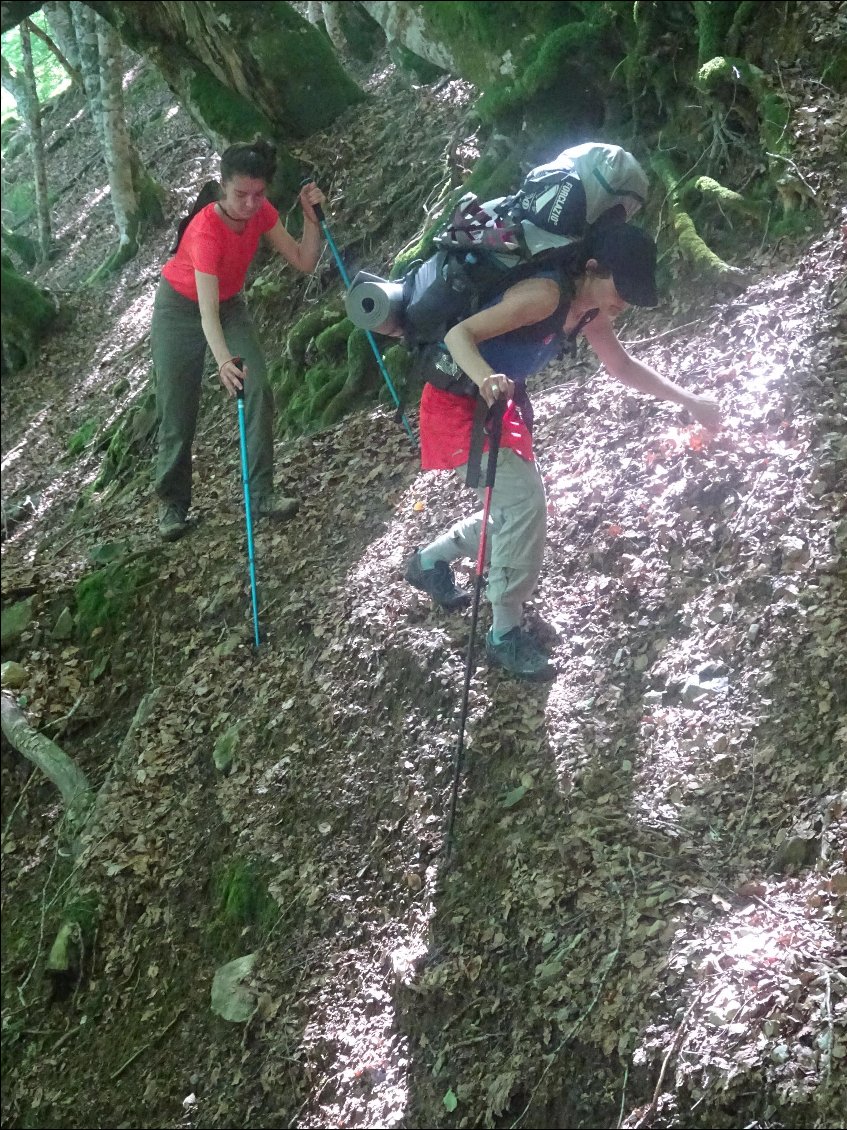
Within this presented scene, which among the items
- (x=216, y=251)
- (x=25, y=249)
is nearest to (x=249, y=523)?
(x=216, y=251)

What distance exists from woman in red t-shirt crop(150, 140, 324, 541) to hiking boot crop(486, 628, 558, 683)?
2313mm

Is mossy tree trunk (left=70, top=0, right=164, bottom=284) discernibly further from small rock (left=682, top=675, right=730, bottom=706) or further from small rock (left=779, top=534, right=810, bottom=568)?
small rock (left=682, top=675, right=730, bottom=706)

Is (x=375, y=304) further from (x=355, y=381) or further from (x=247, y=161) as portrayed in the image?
(x=355, y=381)

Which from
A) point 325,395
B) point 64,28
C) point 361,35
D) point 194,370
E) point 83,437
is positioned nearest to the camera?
point 194,370

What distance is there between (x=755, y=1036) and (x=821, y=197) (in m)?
4.50

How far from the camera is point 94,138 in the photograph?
21.5 meters

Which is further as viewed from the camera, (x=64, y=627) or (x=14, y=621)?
(x=14, y=621)

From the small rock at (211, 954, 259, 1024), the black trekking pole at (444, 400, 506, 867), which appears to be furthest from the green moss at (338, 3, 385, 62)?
the small rock at (211, 954, 259, 1024)

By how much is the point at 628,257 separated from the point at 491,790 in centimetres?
237

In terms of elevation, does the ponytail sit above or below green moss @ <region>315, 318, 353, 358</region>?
above

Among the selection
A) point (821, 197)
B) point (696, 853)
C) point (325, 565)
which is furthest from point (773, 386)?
point (325, 565)

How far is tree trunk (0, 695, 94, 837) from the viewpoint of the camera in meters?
6.00

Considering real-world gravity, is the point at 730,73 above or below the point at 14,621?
above

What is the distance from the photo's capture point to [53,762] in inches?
247
